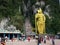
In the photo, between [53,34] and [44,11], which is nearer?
[53,34]

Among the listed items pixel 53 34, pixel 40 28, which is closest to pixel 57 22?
pixel 53 34

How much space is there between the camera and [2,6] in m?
34.7

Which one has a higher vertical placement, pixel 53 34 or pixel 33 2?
pixel 33 2

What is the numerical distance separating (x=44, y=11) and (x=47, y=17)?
2125 mm

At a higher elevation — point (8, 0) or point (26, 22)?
point (8, 0)

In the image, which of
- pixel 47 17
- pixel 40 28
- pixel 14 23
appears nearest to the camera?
pixel 40 28

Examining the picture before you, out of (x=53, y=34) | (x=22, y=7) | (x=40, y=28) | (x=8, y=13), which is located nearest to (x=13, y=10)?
(x=8, y=13)

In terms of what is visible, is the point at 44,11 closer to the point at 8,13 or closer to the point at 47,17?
the point at 47,17

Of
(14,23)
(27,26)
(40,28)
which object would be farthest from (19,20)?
(40,28)

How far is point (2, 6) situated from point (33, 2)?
5.82m

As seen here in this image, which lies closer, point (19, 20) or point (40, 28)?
point (40, 28)

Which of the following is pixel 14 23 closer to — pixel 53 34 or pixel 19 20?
pixel 19 20

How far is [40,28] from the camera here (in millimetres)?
28594

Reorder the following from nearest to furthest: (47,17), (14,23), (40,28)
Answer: (40,28) → (14,23) → (47,17)
